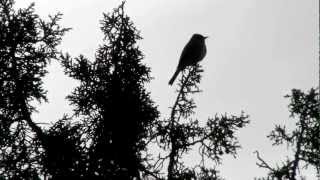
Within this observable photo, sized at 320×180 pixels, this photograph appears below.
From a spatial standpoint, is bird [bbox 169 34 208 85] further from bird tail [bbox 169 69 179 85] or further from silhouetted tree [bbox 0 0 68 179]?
silhouetted tree [bbox 0 0 68 179]

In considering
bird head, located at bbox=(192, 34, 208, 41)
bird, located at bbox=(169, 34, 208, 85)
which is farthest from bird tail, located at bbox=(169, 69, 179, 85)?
bird head, located at bbox=(192, 34, 208, 41)

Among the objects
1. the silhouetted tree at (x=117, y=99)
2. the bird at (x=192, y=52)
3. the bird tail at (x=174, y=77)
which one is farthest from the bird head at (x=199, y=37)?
the silhouetted tree at (x=117, y=99)

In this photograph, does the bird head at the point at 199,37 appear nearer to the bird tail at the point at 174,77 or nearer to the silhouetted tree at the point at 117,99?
the bird tail at the point at 174,77

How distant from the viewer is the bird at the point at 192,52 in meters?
15.6

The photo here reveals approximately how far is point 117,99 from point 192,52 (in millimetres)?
5495

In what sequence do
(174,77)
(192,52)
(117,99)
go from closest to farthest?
(117,99) → (174,77) → (192,52)

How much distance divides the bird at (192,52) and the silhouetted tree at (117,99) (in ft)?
11.6

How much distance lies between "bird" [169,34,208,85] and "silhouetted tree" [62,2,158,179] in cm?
354

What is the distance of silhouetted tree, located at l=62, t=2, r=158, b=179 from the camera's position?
1101cm

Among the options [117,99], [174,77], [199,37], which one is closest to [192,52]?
[174,77]

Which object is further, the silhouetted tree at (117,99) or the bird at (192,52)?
the bird at (192,52)

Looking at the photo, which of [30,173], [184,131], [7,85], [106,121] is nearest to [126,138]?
[106,121]

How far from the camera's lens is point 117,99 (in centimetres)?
1123

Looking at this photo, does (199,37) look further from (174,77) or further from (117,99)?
(117,99)
